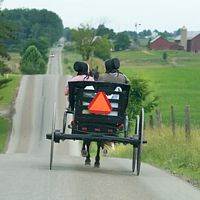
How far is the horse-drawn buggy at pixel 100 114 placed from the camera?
14398 mm

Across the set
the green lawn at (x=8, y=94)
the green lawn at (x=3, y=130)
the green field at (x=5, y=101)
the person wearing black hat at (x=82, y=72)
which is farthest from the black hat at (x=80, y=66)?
the green lawn at (x=8, y=94)

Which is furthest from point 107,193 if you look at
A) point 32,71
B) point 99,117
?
point 32,71

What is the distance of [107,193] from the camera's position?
1108 cm

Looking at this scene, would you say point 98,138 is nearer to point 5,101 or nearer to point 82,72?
point 82,72

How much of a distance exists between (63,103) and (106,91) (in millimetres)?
53278

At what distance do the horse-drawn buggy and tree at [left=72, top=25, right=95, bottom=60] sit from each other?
Answer: 4367 inches

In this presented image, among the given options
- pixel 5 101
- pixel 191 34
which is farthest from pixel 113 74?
pixel 191 34

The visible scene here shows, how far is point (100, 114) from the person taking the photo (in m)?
14.5

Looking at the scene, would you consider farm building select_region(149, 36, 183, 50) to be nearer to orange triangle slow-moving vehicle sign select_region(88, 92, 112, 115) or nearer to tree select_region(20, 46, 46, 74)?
tree select_region(20, 46, 46, 74)

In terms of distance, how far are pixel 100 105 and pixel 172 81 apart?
275 ft

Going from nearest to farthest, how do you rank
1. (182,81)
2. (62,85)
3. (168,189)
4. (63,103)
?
(168,189), (63,103), (62,85), (182,81)

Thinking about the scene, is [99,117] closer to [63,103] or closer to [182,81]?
[63,103]

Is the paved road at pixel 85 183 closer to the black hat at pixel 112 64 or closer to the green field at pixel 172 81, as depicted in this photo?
the black hat at pixel 112 64

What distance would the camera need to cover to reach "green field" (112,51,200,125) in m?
69.6
